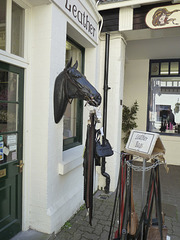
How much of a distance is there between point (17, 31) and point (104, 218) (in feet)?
10.9

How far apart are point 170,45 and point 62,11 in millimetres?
3982

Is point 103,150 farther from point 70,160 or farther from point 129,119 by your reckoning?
point 129,119

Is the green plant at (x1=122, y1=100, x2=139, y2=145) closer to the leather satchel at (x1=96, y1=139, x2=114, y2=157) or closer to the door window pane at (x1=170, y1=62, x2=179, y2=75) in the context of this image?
the door window pane at (x1=170, y1=62, x2=179, y2=75)

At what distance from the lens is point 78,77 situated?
2746mm

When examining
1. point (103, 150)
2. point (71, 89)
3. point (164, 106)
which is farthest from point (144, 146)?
point (164, 106)

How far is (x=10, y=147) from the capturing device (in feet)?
8.46

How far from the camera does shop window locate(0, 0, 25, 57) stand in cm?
240

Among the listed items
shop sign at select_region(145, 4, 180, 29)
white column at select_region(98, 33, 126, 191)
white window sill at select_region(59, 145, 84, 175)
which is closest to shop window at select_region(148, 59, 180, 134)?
white column at select_region(98, 33, 126, 191)

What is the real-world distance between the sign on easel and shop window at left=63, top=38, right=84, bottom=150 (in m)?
1.75

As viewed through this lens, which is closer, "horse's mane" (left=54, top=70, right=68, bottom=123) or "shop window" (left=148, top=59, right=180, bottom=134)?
"horse's mane" (left=54, top=70, right=68, bottom=123)

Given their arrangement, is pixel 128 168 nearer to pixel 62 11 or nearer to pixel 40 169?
pixel 40 169

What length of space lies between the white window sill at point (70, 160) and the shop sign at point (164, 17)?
3007 millimetres

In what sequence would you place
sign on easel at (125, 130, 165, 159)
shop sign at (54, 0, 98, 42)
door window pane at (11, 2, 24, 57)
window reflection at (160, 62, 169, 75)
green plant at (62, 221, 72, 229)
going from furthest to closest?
window reflection at (160, 62, 169, 75) → green plant at (62, 221, 72, 229) → shop sign at (54, 0, 98, 42) → door window pane at (11, 2, 24, 57) → sign on easel at (125, 130, 165, 159)

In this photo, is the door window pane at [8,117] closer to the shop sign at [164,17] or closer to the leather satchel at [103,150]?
the leather satchel at [103,150]
